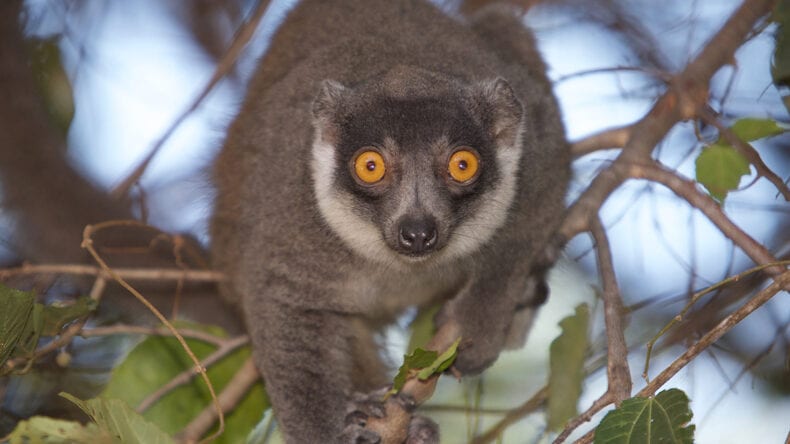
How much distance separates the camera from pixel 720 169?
3922 millimetres

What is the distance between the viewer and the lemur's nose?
3.85 meters

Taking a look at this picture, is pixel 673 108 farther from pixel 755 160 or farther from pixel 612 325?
pixel 612 325

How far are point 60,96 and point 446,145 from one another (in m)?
2.71

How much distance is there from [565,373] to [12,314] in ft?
8.30

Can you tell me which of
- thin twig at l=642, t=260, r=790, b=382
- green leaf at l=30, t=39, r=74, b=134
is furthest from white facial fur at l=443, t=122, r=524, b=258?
green leaf at l=30, t=39, r=74, b=134

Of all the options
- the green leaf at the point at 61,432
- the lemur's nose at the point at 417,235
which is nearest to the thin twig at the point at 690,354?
the lemur's nose at the point at 417,235

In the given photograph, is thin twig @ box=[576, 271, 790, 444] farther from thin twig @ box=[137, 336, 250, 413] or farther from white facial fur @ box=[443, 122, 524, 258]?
thin twig @ box=[137, 336, 250, 413]

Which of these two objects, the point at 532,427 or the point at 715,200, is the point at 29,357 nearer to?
the point at 532,427

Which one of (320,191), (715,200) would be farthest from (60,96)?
(715,200)

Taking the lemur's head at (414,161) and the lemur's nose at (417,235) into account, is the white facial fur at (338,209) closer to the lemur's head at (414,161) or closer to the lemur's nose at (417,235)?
the lemur's head at (414,161)

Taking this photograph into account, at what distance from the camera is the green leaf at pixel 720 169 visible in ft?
12.7

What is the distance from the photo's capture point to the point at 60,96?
17.8 feet

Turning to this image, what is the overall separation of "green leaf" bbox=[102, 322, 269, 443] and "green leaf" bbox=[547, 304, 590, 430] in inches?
65.1

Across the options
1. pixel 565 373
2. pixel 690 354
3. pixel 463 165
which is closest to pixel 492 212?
pixel 463 165
